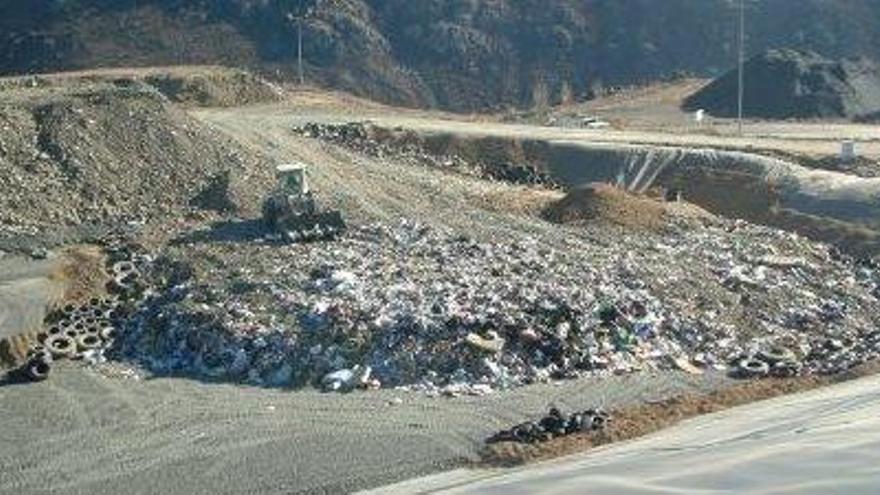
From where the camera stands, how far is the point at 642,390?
60.2ft

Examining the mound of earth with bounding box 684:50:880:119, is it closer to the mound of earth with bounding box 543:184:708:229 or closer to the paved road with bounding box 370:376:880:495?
the mound of earth with bounding box 543:184:708:229

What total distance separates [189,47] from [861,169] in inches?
1467

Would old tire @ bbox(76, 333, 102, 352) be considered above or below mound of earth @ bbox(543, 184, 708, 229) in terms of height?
below

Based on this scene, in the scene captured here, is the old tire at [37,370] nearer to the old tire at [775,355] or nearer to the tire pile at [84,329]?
the tire pile at [84,329]

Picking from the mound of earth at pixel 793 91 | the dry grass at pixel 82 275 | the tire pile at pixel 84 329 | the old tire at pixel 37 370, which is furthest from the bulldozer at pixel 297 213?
the mound of earth at pixel 793 91

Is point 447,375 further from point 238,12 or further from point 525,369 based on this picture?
point 238,12

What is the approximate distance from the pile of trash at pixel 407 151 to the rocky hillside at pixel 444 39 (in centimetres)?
2375

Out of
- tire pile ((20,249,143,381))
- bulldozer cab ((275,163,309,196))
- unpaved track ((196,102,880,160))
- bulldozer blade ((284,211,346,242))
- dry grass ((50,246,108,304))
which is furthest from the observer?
unpaved track ((196,102,880,160))

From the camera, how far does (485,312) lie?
20.4 meters

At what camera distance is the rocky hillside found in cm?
6203

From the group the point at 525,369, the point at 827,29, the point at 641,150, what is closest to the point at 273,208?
the point at 525,369

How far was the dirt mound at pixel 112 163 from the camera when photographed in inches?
1096

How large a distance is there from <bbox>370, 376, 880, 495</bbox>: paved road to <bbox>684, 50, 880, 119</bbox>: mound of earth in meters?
36.2

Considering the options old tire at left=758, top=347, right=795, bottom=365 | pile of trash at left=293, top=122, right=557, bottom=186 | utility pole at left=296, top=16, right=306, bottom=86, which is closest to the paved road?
old tire at left=758, top=347, right=795, bottom=365
